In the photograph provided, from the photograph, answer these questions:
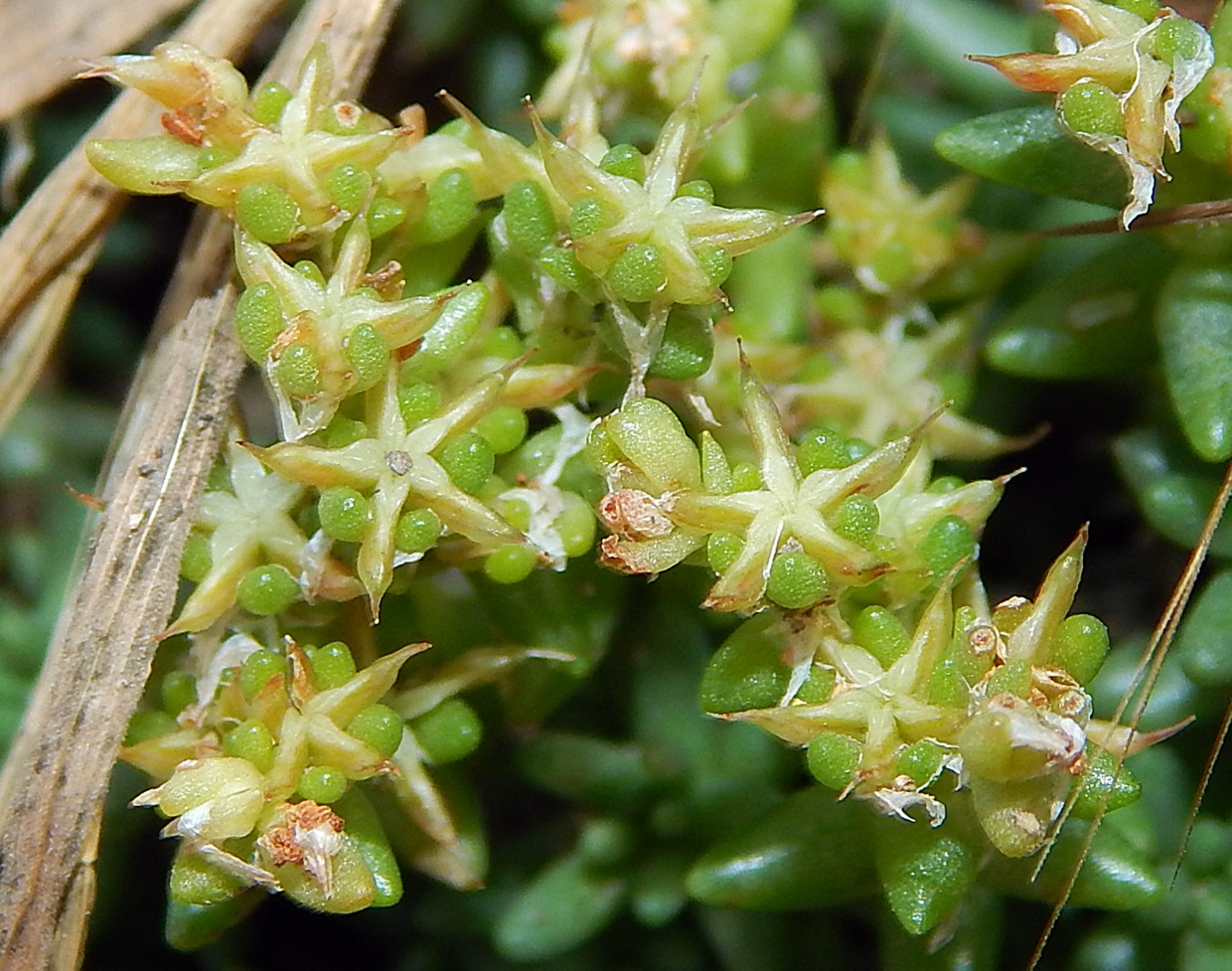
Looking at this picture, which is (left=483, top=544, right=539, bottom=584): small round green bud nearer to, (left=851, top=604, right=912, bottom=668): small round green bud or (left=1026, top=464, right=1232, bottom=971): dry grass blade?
(left=851, top=604, right=912, bottom=668): small round green bud

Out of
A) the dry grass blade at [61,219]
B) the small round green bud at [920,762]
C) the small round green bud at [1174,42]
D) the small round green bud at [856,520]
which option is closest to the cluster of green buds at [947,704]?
the small round green bud at [920,762]

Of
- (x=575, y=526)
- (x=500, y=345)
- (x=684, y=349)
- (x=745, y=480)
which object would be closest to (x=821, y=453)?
(x=745, y=480)

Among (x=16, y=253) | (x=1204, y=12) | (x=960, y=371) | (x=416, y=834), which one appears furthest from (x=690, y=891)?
(x=1204, y=12)

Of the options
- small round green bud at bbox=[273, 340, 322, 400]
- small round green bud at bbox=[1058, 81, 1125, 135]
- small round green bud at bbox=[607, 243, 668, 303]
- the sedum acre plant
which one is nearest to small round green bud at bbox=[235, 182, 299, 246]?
the sedum acre plant

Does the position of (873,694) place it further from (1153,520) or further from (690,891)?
(1153,520)

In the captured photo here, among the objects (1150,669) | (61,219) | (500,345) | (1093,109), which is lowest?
(1150,669)

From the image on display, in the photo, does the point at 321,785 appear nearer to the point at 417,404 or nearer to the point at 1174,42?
the point at 417,404

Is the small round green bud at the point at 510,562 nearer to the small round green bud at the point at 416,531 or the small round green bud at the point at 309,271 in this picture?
the small round green bud at the point at 416,531
